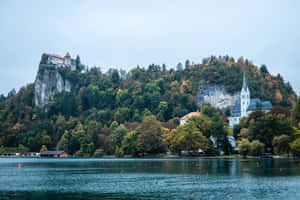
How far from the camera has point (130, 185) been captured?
43250 mm

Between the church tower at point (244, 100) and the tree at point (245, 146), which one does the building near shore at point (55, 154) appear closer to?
the church tower at point (244, 100)

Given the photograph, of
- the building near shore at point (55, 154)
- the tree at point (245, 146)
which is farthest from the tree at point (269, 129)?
the building near shore at point (55, 154)

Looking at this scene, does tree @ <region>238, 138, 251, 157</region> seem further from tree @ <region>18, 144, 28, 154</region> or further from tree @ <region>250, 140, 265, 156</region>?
tree @ <region>18, 144, 28, 154</region>

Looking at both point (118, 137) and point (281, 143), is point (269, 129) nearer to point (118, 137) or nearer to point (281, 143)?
point (281, 143)

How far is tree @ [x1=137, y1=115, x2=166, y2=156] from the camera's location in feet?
407

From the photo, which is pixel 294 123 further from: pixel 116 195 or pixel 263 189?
pixel 116 195

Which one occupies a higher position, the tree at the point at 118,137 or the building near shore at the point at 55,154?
the tree at the point at 118,137

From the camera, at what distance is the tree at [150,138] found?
124 meters

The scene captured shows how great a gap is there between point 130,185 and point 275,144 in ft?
206

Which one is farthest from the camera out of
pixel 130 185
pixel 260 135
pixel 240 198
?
pixel 260 135

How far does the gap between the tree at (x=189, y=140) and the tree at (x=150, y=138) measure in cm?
774

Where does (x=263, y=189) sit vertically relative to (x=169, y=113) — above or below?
below

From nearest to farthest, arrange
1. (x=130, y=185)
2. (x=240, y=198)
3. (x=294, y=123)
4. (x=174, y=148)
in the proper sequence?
(x=240, y=198) → (x=130, y=185) → (x=294, y=123) → (x=174, y=148)

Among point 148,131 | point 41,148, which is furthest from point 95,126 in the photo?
point 148,131
